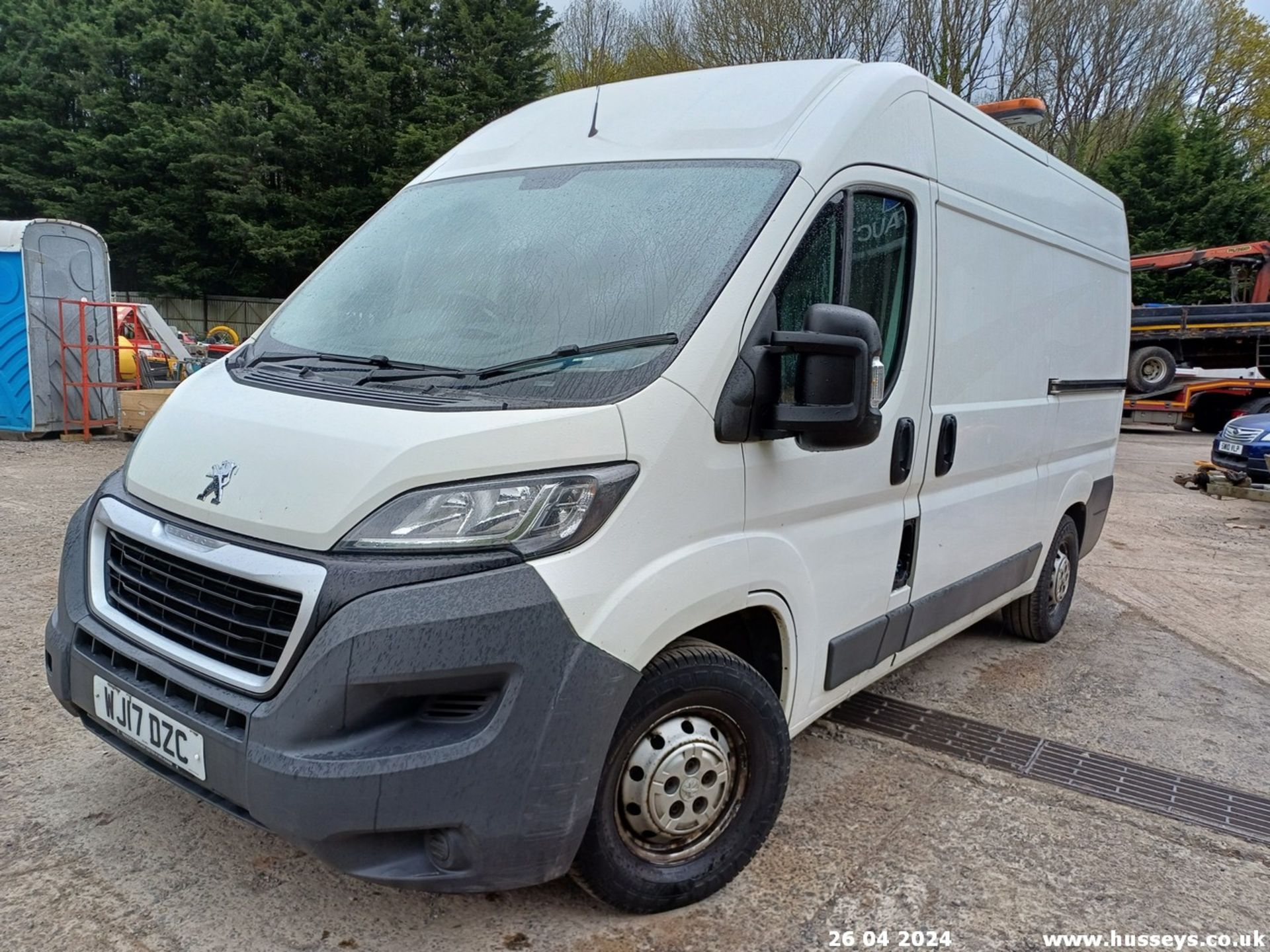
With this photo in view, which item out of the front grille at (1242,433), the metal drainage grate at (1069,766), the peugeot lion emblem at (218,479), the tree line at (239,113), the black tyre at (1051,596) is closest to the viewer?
the peugeot lion emblem at (218,479)

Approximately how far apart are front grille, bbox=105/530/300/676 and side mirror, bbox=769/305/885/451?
133cm

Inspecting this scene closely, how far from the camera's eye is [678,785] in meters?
2.50

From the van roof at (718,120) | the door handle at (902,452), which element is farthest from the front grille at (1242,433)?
the door handle at (902,452)

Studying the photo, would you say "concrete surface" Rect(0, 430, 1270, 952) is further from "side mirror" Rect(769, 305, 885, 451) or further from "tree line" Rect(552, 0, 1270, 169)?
"tree line" Rect(552, 0, 1270, 169)

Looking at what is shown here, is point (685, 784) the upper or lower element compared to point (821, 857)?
upper

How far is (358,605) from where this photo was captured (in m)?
2.05

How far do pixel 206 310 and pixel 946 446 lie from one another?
29.3 meters

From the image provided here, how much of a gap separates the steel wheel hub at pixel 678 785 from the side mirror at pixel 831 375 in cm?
83

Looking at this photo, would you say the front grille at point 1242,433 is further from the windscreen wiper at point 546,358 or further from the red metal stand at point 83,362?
the red metal stand at point 83,362

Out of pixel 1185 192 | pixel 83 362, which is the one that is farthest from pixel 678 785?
pixel 1185 192

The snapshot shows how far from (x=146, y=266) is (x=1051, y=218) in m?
29.3

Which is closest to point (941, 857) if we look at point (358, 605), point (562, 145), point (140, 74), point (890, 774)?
point (890, 774)

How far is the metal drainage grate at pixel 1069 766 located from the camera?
3408mm

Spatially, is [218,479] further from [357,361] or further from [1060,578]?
[1060,578]
